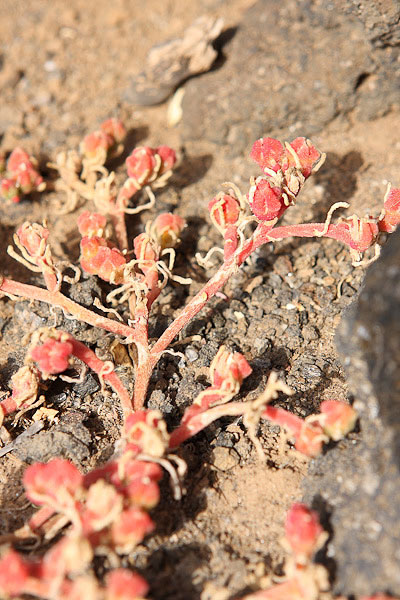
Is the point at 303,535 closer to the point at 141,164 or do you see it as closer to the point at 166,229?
the point at 166,229

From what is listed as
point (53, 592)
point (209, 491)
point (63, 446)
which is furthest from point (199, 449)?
point (53, 592)

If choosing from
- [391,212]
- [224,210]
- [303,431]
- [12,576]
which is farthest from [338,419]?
[12,576]

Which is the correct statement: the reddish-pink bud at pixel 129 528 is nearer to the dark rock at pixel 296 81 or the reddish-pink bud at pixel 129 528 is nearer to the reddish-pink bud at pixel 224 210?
the reddish-pink bud at pixel 224 210

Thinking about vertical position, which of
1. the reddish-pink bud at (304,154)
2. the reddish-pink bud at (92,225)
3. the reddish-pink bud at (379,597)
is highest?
the reddish-pink bud at (92,225)

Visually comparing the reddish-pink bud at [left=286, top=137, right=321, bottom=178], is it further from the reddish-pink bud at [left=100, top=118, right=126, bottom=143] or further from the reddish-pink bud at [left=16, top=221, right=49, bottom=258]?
the reddish-pink bud at [left=100, top=118, right=126, bottom=143]

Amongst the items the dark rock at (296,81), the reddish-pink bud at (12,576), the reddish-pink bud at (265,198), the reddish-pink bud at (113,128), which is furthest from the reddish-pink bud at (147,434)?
the dark rock at (296,81)
